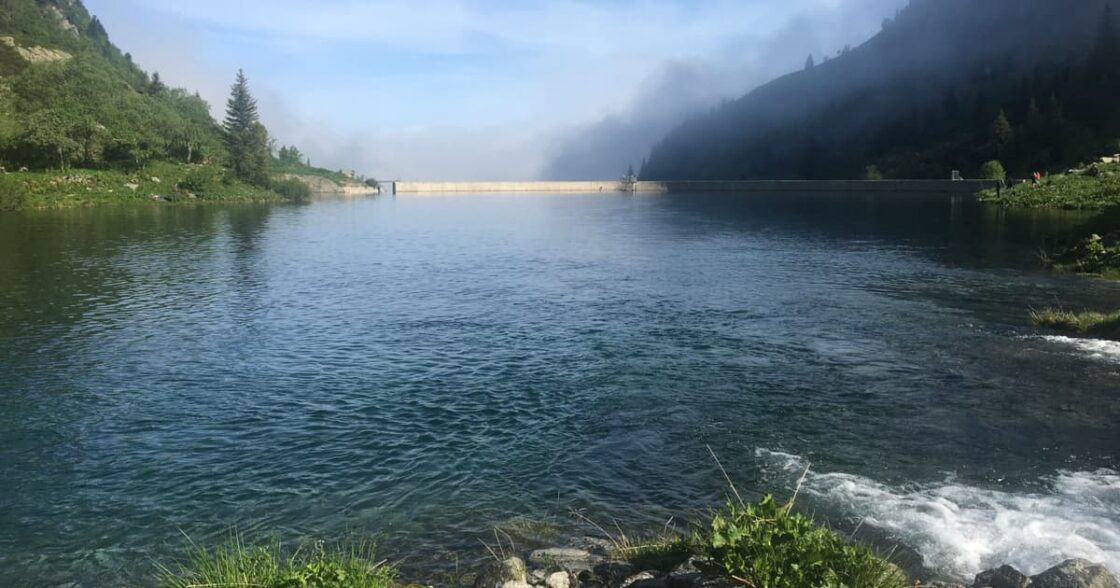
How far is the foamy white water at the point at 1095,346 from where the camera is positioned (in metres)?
30.3

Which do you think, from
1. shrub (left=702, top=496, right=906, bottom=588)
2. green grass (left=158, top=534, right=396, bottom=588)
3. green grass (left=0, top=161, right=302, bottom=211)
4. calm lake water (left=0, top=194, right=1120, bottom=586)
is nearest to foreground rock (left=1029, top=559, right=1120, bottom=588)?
shrub (left=702, top=496, right=906, bottom=588)

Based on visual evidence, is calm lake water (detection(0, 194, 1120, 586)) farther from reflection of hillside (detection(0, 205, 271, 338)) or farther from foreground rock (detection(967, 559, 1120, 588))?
foreground rock (detection(967, 559, 1120, 588))

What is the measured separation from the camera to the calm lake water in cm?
1731

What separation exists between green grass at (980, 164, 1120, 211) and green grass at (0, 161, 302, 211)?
7043 inches

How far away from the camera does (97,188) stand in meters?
168

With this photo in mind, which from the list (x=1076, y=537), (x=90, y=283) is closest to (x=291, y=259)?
(x=90, y=283)

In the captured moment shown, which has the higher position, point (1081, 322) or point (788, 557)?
point (1081, 322)

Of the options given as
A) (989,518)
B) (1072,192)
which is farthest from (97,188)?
(1072,192)

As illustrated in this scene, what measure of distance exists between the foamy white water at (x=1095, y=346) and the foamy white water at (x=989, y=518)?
13.9 metres

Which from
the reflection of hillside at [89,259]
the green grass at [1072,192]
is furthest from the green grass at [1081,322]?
the green grass at [1072,192]

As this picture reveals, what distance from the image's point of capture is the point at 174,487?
19328 millimetres

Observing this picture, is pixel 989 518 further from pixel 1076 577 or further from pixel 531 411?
pixel 531 411

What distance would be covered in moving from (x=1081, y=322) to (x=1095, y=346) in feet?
13.0

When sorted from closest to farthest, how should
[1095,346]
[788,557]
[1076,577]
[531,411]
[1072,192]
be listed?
[788,557], [1076,577], [531,411], [1095,346], [1072,192]
